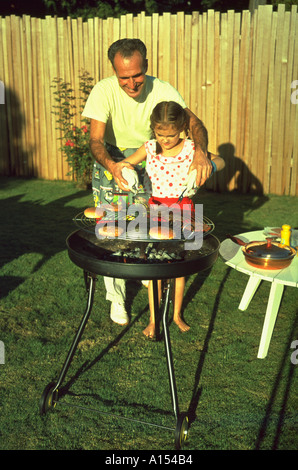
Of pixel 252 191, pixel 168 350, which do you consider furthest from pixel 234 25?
pixel 168 350

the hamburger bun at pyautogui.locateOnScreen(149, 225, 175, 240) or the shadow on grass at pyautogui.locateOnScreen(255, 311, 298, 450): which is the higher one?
the hamburger bun at pyautogui.locateOnScreen(149, 225, 175, 240)

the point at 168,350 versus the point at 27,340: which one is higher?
the point at 168,350

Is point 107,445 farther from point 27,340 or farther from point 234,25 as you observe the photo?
point 234,25

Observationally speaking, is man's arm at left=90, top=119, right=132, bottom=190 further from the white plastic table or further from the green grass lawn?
the green grass lawn

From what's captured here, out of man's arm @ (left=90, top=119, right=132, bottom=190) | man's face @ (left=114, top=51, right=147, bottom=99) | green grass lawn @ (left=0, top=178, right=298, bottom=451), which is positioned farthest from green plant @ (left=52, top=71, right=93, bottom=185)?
man's face @ (left=114, top=51, right=147, bottom=99)

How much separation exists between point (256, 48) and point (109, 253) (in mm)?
5958

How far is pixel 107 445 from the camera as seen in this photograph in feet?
8.39

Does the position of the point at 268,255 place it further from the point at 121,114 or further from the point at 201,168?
the point at 121,114

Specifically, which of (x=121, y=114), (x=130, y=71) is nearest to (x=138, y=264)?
(x=130, y=71)

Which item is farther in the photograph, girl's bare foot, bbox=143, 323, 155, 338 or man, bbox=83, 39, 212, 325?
girl's bare foot, bbox=143, 323, 155, 338

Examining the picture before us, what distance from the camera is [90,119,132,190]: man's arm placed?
3064 mm

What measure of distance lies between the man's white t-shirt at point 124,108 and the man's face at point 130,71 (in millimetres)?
224

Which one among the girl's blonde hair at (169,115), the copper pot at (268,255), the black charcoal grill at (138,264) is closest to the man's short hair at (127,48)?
the girl's blonde hair at (169,115)

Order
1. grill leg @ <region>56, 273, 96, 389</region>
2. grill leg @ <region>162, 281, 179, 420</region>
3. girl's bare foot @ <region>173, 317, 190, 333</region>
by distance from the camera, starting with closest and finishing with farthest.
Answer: grill leg @ <region>162, 281, 179, 420</region>
grill leg @ <region>56, 273, 96, 389</region>
girl's bare foot @ <region>173, 317, 190, 333</region>
